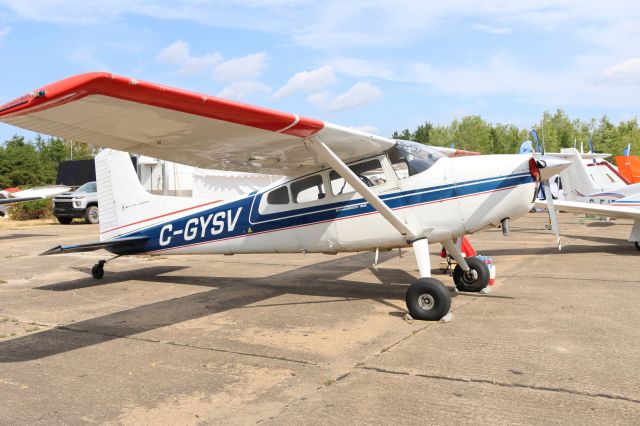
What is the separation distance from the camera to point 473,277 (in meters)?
7.98

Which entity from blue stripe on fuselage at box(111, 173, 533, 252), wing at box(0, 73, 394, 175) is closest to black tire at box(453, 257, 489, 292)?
blue stripe on fuselage at box(111, 173, 533, 252)

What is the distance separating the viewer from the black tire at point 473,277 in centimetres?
794

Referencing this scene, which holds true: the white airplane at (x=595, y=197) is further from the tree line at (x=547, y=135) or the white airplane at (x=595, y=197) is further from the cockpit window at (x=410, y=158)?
the tree line at (x=547, y=135)

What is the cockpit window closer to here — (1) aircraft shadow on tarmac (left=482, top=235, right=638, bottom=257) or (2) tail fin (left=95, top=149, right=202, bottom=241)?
(2) tail fin (left=95, top=149, right=202, bottom=241)

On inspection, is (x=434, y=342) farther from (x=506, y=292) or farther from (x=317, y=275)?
(x=317, y=275)

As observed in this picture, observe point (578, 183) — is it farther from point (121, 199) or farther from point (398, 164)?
point (121, 199)

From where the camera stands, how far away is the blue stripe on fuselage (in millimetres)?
6719

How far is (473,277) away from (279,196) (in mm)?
3231

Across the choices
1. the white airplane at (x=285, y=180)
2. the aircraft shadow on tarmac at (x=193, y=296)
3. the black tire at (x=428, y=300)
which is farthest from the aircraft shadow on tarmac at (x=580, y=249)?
the black tire at (x=428, y=300)

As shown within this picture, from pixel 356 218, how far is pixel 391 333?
6.58 feet

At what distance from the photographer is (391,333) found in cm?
579

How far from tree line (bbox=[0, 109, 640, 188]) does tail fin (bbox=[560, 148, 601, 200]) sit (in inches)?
2244

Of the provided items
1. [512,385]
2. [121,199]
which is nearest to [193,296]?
[121,199]

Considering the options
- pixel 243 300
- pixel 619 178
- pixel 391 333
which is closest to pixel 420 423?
pixel 391 333
